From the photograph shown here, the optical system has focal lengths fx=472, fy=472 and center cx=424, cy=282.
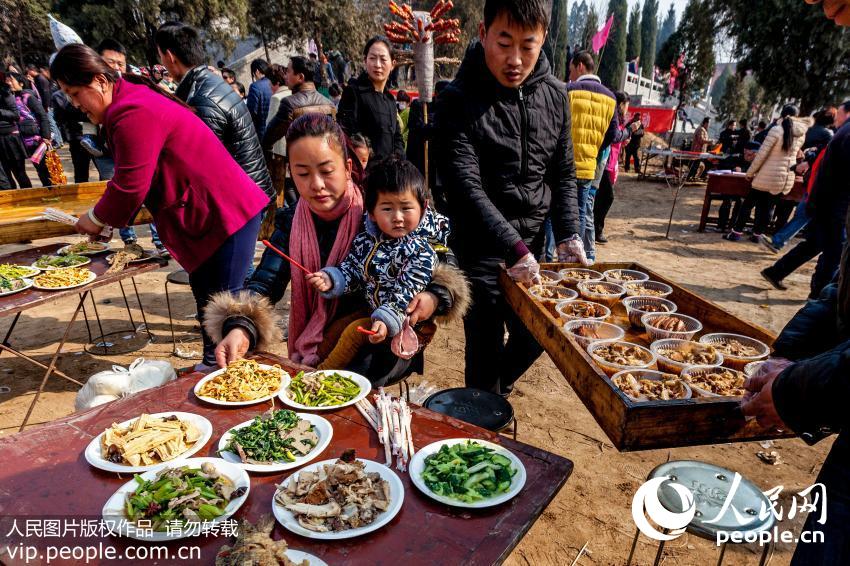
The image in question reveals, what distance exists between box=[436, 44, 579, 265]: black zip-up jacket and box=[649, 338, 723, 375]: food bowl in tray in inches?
29.7

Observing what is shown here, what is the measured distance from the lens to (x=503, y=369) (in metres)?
3.02

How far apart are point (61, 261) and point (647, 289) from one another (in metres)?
3.85

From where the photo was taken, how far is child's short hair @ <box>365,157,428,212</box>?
6.95ft

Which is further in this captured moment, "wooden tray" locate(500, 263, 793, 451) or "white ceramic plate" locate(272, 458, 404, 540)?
"wooden tray" locate(500, 263, 793, 451)

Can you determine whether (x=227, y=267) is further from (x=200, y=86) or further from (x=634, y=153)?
(x=634, y=153)

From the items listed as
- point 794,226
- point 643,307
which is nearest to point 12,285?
point 643,307

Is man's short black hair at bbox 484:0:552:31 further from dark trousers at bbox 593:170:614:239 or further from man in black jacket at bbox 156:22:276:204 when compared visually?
dark trousers at bbox 593:170:614:239

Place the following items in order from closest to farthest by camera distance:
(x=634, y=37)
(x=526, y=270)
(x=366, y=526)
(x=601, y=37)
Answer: (x=366, y=526) → (x=526, y=270) → (x=601, y=37) → (x=634, y=37)

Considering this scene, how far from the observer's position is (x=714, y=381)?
1.64 meters

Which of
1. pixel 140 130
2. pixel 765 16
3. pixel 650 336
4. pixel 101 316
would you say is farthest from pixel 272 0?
pixel 650 336

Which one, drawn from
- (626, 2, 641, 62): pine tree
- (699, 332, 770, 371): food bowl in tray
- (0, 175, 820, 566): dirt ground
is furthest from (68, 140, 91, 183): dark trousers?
(626, 2, 641, 62): pine tree

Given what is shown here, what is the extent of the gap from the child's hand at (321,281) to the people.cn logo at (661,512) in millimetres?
1509

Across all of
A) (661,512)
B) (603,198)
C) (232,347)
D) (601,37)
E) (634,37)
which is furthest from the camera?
(634,37)

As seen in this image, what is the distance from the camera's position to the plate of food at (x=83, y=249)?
3529 millimetres
